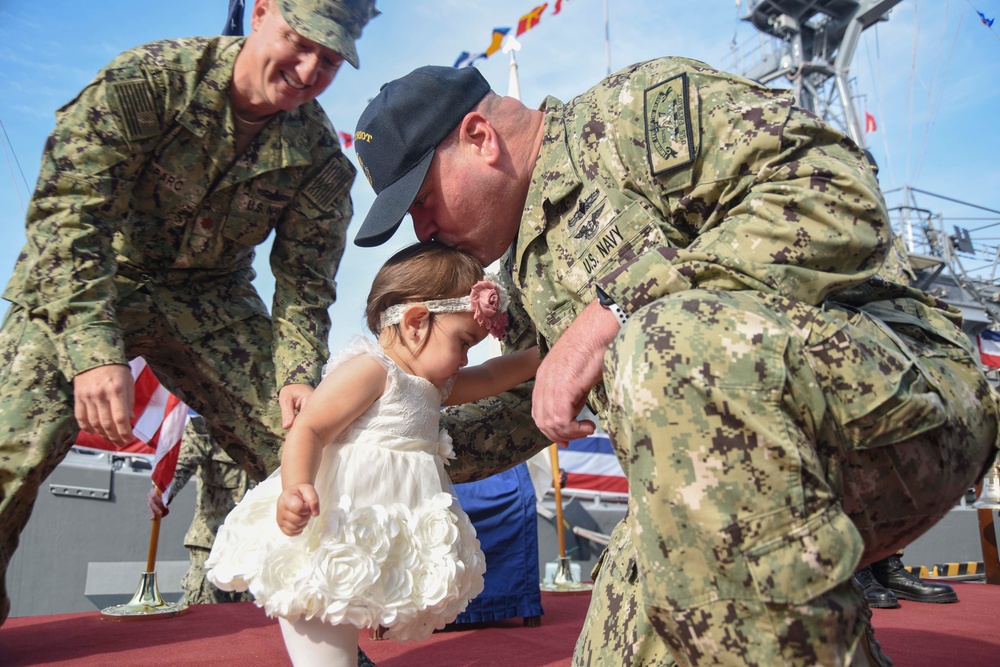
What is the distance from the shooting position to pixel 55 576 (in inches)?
328

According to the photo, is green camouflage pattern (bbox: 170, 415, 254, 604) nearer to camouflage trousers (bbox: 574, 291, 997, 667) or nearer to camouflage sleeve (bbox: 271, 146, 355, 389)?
camouflage sleeve (bbox: 271, 146, 355, 389)

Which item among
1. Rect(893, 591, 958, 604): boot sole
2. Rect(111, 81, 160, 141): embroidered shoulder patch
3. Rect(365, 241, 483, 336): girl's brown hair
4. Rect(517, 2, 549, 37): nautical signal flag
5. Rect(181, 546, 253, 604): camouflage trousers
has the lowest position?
Rect(181, 546, 253, 604): camouflage trousers

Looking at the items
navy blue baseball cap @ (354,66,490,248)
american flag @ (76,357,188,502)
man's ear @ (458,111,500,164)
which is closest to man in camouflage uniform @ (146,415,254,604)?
american flag @ (76,357,188,502)

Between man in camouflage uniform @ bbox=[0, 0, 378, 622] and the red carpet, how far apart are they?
2.10 ft

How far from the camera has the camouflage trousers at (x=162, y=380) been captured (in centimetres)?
217

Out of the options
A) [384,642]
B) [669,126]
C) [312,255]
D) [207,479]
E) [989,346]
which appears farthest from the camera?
[989,346]

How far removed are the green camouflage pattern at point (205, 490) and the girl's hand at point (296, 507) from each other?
471 centimetres

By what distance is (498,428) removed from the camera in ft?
7.46

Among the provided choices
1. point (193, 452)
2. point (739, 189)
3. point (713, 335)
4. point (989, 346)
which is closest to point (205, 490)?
point (193, 452)

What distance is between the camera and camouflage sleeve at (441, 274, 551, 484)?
88.2 inches

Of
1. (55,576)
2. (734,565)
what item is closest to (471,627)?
(734,565)

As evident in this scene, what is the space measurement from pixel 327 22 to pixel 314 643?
68.0 inches

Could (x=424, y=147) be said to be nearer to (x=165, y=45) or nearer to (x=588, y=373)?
(x=588, y=373)

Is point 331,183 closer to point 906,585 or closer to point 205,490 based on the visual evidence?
point 906,585
